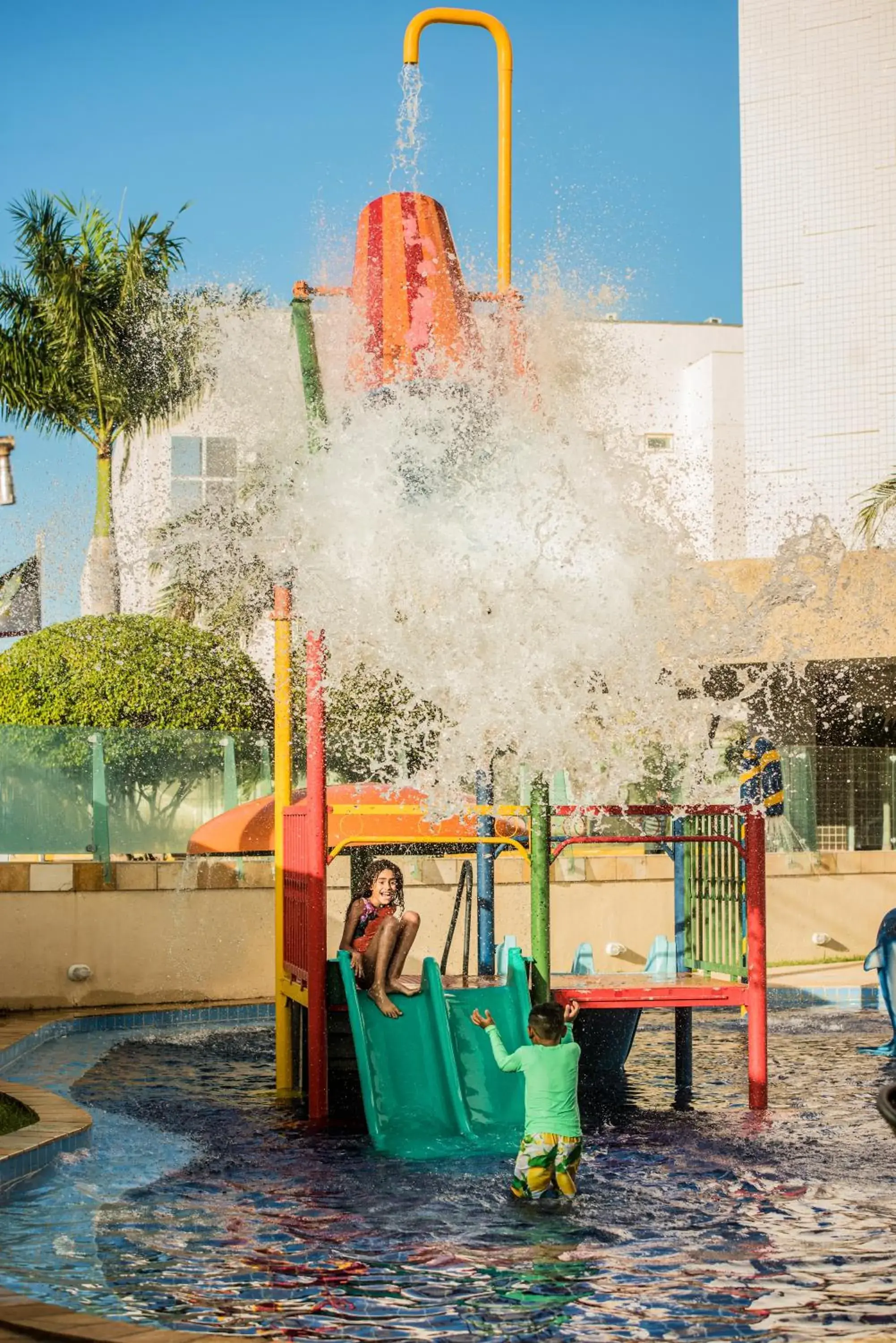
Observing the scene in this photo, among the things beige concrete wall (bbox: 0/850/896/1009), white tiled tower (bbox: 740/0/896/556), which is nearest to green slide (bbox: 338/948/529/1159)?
beige concrete wall (bbox: 0/850/896/1009)

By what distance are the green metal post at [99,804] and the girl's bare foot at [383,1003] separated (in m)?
6.37

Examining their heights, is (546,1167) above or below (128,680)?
below

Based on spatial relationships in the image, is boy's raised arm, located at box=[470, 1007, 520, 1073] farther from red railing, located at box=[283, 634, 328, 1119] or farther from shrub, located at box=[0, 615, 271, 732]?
shrub, located at box=[0, 615, 271, 732]

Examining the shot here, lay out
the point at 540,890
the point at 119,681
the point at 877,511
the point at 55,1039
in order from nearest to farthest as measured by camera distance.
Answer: the point at 540,890
the point at 55,1039
the point at 119,681
the point at 877,511

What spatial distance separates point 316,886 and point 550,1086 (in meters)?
2.47

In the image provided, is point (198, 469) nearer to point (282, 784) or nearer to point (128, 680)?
point (128, 680)

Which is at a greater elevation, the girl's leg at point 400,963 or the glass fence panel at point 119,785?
the glass fence panel at point 119,785

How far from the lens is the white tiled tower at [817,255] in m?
26.1

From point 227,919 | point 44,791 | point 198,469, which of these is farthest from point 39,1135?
point 198,469

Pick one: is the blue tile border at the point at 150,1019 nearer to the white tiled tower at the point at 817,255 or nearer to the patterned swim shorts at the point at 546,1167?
the patterned swim shorts at the point at 546,1167

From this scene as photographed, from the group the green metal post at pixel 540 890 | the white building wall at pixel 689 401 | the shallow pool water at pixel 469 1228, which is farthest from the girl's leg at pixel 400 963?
the white building wall at pixel 689 401

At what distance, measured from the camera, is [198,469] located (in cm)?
2703

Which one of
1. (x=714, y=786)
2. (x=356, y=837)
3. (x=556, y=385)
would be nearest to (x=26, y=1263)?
(x=356, y=837)

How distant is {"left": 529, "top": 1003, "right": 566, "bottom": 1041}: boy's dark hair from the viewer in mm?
7352
